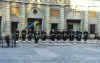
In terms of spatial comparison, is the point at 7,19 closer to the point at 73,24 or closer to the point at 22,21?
the point at 22,21

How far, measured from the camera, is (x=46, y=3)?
110 feet

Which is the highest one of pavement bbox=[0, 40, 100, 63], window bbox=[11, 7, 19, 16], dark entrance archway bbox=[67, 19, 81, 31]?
window bbox=[11, 7, 19, 16]

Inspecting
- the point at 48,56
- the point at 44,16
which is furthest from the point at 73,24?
the point at 48,56

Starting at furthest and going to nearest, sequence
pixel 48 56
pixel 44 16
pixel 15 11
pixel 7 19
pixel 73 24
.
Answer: pixel 73 24, pixel 44 16, pixel 15 11, pixel 7 19, pixel 48 56

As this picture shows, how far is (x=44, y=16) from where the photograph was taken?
3338 centimetres

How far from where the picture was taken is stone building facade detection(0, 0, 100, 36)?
31016mm

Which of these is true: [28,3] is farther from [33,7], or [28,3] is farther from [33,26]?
[33,26]

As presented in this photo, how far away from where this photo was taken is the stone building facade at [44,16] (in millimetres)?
31016

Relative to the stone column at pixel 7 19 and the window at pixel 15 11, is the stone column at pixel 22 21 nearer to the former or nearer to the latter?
the window at pixel 15 11

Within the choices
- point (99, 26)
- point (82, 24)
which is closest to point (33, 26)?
point (82, 24)

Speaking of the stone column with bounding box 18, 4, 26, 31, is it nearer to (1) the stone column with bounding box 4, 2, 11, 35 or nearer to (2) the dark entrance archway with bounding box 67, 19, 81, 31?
(1) the stone column with bounding box 4, 2, 11, 35

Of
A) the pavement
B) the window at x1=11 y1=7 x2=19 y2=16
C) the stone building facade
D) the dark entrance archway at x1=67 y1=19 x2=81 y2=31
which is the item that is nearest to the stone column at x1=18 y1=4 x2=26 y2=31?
the stone building facade

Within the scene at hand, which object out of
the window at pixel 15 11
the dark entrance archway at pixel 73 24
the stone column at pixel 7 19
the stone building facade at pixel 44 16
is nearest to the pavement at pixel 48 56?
the stone column at pixel 7 19

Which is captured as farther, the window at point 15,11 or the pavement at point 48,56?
the window at point 15,11
